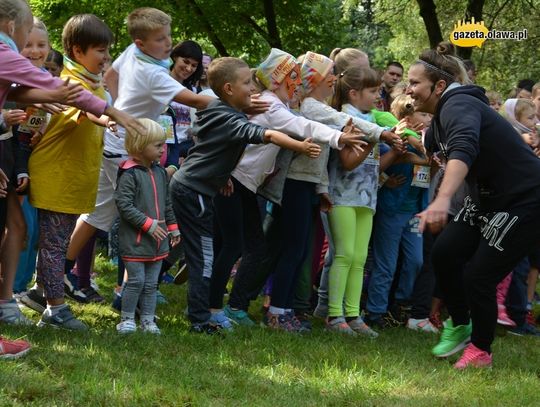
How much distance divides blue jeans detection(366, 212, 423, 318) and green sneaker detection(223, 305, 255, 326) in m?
1.15

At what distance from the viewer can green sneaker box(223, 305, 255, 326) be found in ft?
21.5

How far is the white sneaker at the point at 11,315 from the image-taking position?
565cm

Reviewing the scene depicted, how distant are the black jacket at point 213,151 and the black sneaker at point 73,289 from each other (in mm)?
1524

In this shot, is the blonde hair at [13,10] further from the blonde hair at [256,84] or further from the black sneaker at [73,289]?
the black sneaker at [73,289]

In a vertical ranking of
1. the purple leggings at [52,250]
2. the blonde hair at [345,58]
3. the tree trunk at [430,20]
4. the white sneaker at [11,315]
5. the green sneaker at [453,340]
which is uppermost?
the tree trunk at [430,20]

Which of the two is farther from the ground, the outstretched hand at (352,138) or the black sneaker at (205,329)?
the outstretched hand at (352,138)

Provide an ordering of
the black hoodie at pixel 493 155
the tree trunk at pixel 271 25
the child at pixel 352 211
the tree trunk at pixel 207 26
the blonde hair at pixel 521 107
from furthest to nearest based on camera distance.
→ the tree trunk at pixel 207 26
the tree trunk at pixel 271 25
the blonde hair at pixel 521 107
the child at pixel 352 211
the black hoodie at pixel 493 155

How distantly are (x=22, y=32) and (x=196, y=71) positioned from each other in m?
3.61

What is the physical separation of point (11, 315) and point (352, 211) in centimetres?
261

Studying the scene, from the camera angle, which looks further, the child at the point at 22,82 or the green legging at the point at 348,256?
the green legging at the point at 348,256

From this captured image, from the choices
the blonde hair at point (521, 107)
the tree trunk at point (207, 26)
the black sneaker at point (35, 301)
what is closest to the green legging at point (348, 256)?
the black sneaker at point (35, 301)

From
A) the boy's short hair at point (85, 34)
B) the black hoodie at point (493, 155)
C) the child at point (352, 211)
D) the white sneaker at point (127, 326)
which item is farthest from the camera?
the child at point (352, 211)

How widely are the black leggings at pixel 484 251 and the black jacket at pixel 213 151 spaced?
149 centimetres

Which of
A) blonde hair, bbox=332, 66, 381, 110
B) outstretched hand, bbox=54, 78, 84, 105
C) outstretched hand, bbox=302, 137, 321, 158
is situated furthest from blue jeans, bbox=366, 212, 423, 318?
outstretched hand, bbox=54, 78, 84, 105
